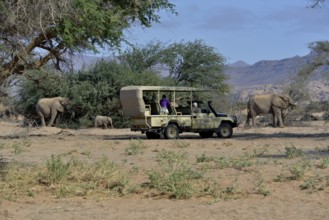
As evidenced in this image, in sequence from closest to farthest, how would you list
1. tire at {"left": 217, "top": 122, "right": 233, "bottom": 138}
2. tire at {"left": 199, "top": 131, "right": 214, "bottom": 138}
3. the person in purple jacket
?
the person in purple jacket, tire at {"left": 217, "top": 122, "right": 233, "bottom": 138}, tire at {"left": 199, "top": 131, "right": 214, "bottom": 138}

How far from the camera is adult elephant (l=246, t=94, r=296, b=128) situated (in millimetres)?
33875

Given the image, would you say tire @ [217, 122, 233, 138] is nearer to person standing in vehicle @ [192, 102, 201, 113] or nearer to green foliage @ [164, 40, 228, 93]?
person standing in vehicle @ [192, 102, 201, 113]

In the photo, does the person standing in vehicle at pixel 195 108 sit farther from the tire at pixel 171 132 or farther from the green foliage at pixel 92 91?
the green foliage at pixel 92 91

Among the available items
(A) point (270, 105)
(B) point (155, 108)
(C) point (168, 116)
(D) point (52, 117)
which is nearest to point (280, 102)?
(A) point (270, 105)

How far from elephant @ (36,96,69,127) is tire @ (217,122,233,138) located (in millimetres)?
11537

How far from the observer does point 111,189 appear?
10.8 meters

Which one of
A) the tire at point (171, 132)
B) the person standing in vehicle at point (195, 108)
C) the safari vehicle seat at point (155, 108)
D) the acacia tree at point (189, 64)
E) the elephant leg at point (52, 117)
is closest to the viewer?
the tire at point (171, 132)

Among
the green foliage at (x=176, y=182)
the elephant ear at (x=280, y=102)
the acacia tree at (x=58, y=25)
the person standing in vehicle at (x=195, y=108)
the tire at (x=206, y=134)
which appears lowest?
the green foliage at (x=176, y=182)

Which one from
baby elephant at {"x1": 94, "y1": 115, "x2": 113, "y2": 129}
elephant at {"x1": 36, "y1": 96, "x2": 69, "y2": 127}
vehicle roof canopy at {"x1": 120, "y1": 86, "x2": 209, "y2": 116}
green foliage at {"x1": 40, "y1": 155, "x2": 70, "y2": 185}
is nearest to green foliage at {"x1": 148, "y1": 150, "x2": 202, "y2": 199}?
green foliage at {"x1": 40, "y1": 155, "x2": 70, "y2": 185}

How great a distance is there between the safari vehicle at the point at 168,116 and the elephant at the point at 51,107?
9.16 metres

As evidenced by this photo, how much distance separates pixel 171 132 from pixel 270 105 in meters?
11.4

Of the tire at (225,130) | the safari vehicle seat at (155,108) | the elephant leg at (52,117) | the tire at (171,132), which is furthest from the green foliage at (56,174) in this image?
the elephant leg at (52,117)

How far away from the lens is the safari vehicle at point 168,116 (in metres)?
23.8

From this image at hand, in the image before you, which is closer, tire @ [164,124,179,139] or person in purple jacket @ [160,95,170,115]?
tire @ [164,124,179,139]
